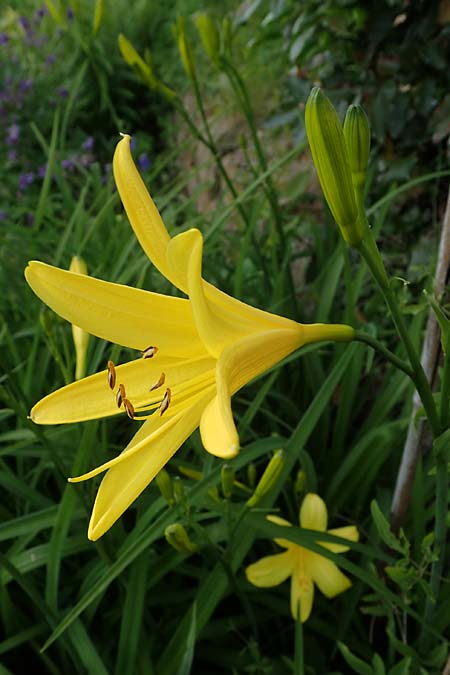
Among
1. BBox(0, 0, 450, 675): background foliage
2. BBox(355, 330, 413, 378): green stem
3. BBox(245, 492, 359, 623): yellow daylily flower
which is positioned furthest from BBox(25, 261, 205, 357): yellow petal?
BBox(245, 492, 359, 623): yellow daylily flower

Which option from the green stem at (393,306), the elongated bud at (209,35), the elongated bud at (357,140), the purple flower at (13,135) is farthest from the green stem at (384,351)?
the purple flower at (13,135)

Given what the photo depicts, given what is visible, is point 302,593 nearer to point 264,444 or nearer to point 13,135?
point 264,444

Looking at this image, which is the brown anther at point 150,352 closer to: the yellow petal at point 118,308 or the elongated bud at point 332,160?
the yellow petal at point 118,308

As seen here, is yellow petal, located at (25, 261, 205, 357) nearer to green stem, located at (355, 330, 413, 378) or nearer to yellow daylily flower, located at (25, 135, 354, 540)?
yellow daylily flower, located at (25, 135, 354, 540)

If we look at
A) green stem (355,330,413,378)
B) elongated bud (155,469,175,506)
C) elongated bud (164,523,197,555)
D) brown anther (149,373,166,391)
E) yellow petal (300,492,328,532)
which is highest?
brown anther (149,373,166,391)

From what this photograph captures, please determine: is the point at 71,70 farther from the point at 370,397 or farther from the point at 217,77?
the point at 370,397

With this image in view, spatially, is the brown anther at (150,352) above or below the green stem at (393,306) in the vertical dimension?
above

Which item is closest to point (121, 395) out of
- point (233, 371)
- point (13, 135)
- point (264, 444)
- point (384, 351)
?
point (233, 371)

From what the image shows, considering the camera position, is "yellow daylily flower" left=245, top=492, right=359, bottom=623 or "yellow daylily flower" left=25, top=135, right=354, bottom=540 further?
"yellow daylily flower" left=245, top=492, right=359, bottom=623

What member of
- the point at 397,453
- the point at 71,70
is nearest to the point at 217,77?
the point at 71,70
